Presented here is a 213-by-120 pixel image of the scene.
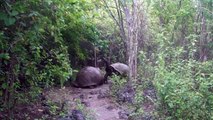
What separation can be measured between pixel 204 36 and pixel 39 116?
3802 mm

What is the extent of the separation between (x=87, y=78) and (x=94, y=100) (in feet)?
3.75

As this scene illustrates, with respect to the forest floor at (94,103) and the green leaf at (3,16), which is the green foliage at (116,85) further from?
the green leaf at (3,16)

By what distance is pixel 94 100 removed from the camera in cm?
589

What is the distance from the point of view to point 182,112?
10.6ft

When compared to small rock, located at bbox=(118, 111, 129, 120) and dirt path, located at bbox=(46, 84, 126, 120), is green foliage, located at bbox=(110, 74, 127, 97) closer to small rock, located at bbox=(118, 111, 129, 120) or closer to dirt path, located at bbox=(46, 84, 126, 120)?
dirt path, located at bbox=(46, 84, 126, 120)

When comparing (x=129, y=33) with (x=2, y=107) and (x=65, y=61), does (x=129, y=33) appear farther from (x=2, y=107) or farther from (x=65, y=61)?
(x=2, y=107)

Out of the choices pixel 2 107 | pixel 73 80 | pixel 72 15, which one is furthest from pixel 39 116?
pixel 73 80

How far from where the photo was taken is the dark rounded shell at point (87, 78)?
6973mm

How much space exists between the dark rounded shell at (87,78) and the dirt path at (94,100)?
8.0 inches

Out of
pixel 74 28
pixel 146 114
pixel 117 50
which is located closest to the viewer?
pixel 146 114

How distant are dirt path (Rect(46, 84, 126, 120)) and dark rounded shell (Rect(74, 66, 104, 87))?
20 cm

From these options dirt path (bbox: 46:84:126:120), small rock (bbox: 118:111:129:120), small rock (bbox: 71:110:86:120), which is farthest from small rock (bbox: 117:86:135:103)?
small rock (bbox: 71:110:86:120)

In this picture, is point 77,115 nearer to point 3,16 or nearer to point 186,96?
point 186,96

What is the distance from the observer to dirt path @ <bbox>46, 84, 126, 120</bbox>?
192 inches
